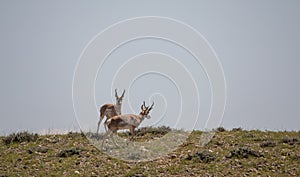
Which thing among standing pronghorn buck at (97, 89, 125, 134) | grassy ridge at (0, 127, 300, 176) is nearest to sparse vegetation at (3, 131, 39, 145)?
grassy ridge at (0, 127, 300, 176)

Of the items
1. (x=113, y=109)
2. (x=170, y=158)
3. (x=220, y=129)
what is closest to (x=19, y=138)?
(x=113, y=109)

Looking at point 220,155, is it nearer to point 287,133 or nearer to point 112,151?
point 112,151

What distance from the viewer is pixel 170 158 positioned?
17.3m

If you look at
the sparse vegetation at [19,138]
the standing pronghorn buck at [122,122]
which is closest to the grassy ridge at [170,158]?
the sparse vegetation at [19,138]

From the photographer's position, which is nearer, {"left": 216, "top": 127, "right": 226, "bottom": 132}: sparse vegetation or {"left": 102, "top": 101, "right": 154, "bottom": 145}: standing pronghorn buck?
{"left": 102, "top": 101, "right": 154, "bottom": 145}: standing pronghorn buck

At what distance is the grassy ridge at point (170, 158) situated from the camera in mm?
15727

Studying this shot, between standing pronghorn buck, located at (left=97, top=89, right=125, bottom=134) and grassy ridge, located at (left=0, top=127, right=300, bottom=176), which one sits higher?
standing pronghorn buck, located at (left=97, top=89, right=125, bottom=134)

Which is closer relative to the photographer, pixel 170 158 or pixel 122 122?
pixel 170 158

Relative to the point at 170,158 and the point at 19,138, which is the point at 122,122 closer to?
the point at 170,158

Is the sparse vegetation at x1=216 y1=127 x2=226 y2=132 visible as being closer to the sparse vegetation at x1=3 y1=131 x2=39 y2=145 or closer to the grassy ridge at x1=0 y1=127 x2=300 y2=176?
the grassy ridge at x1=0 y1=127 x2=300 y2=176

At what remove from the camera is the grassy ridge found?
15.7 m

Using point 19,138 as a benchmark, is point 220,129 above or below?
above

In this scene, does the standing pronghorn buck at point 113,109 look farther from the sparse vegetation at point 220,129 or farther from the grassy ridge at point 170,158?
the sparse vegetation at point 220,129

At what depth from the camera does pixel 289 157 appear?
56.1 ft
